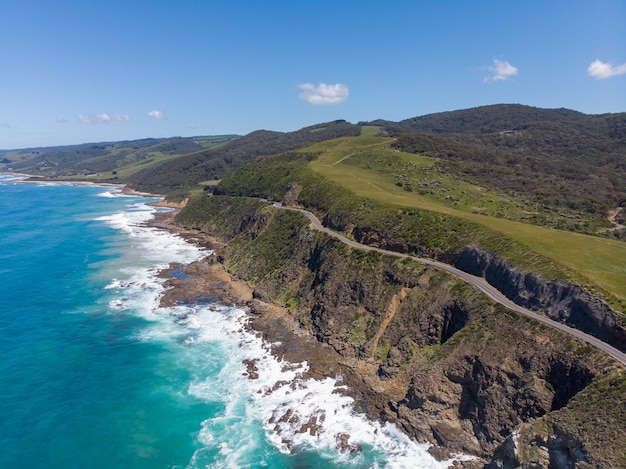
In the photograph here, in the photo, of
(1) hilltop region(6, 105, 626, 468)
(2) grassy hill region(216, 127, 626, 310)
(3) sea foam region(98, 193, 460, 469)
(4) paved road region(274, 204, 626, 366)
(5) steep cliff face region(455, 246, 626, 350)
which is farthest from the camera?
(2) grassy hill region(216, 127, 626, 310)

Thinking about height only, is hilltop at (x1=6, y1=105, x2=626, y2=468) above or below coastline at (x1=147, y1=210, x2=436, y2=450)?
above

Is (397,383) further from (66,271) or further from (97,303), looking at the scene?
(66,271)

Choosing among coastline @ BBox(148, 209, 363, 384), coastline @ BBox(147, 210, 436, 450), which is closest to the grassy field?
coastline @ BBox(147, 210, 436, 450)

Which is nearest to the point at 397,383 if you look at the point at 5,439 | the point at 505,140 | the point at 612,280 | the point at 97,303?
the point at 612,280

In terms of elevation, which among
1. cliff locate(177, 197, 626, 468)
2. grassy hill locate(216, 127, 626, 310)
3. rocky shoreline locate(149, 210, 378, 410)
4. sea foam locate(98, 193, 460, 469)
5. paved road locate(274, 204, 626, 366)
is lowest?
sea foam locate(98, 193, 460, 469)

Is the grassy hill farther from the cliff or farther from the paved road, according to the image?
the cliff

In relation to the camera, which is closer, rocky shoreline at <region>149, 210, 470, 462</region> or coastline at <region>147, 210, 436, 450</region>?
coastline at <region>147, 210, 436, 450</region>
